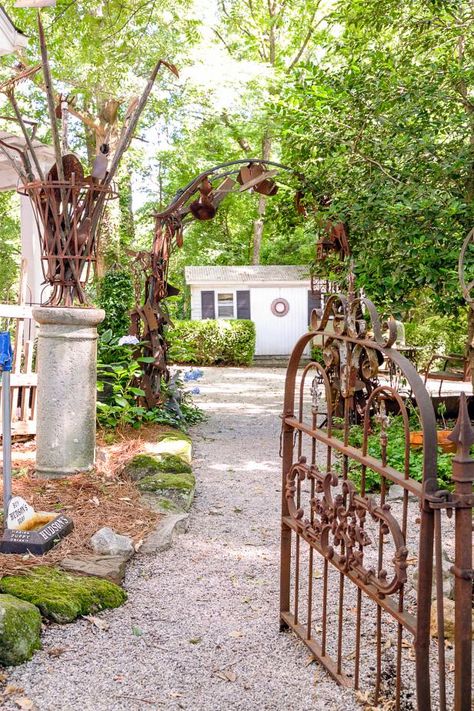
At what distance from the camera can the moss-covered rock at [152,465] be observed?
5.04 metres

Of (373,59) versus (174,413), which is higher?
(373,59)

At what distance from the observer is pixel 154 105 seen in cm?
1736

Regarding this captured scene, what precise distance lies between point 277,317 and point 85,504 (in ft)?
57.2

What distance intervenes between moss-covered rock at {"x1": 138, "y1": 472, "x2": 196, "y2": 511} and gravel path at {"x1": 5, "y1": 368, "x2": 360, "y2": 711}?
0.46 ft

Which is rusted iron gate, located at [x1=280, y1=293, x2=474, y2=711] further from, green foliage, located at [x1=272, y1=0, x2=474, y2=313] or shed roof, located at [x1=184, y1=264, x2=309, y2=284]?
shed roof, located at [x1=184, y1=264, x2=309, y2=284]

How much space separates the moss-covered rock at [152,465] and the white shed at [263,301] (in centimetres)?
1589

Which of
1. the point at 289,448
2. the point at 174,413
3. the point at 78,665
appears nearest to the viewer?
the point at 78,665

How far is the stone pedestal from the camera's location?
15.7 ft

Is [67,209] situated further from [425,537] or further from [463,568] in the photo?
[463,568]

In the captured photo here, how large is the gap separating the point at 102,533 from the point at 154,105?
1558 cm

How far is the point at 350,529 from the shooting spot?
231 cm

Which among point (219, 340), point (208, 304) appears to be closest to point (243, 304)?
point (208, 304)

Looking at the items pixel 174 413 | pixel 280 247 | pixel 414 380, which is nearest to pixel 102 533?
pixel 414 380

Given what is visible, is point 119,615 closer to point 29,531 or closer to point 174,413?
point 29,531
